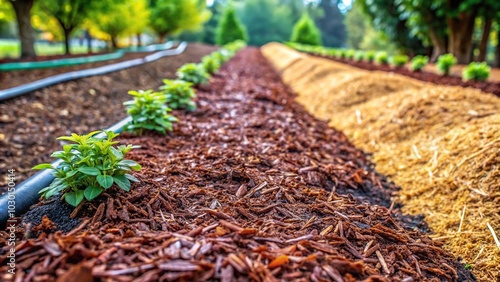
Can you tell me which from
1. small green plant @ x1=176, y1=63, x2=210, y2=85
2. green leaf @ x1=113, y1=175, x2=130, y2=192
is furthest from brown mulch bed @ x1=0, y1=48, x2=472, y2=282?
small green plant @ x1=176, y1=63, x2=210, y2=85

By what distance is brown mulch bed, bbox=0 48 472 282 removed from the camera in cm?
135

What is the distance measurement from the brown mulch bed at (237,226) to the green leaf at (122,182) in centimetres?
6

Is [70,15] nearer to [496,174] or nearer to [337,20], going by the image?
[496,174]

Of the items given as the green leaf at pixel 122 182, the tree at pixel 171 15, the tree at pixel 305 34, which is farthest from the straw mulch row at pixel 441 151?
the tree at pixel 305 34

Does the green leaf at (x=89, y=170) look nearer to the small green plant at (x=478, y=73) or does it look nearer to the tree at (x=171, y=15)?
the small green plant at (x=478, y=73)

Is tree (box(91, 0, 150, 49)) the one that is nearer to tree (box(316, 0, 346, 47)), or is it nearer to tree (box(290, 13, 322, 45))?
tree (box(290, 13, 322, 45))

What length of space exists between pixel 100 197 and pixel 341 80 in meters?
5.61

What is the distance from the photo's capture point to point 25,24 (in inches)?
372

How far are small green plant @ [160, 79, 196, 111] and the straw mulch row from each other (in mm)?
2055

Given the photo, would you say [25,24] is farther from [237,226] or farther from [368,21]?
[368,21]

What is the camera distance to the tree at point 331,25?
5191 centimetres

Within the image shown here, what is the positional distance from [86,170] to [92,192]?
12 cm

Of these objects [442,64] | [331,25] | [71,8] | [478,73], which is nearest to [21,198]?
[478,73]

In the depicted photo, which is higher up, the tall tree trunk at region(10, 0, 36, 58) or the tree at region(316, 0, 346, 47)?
the tree at region(316, 0, 346, 47)
